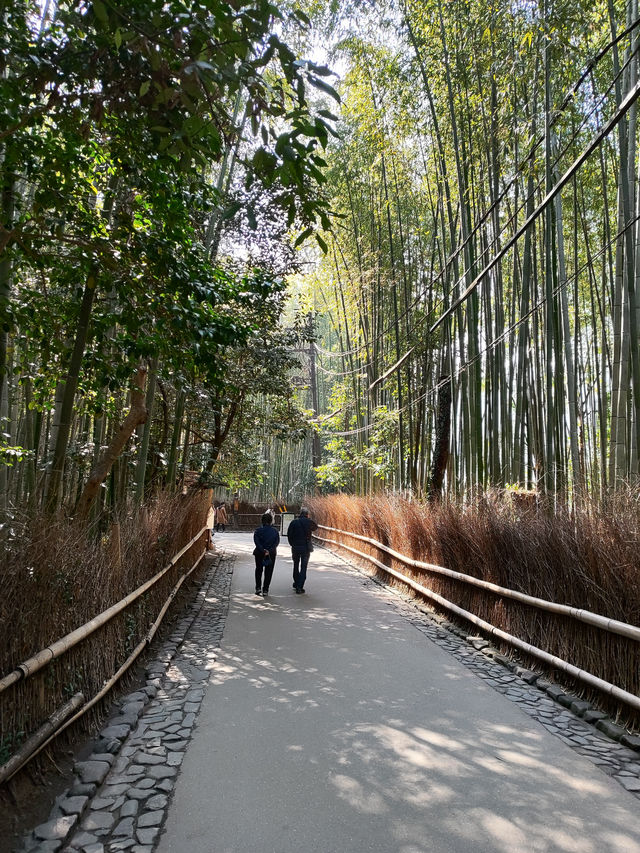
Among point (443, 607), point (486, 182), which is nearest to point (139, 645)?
point (443, 607)

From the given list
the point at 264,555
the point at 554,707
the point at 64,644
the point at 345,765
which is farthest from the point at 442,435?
the point at 64,644

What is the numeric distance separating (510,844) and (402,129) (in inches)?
326

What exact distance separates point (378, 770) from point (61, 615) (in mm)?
1650

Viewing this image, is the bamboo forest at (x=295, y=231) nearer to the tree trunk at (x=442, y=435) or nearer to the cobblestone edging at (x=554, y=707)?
the tree trunk at (x=442, y=435)

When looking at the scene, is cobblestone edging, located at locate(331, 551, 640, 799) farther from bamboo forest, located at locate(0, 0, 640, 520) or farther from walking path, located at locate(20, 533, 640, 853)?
bamboo forest, located at locate(0, 0, 640, 520)

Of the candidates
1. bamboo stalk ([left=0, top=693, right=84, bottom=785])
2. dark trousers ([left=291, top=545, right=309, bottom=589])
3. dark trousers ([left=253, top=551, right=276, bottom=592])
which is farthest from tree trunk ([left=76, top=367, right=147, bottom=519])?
dark trousers ([left=291, top=545, right=309, bottom=589])

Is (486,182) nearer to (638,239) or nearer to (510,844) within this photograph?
(638,239)

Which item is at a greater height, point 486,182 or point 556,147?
point 486,182

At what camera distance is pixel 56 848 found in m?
1.99

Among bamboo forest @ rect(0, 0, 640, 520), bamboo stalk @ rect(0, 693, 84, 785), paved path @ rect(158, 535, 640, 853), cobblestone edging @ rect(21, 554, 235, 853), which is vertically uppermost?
bamboo forest @ rect(0, 0, 640, 520)

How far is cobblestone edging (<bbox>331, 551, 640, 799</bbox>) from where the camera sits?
280cm

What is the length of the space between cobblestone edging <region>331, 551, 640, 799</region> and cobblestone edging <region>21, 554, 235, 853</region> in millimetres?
1953

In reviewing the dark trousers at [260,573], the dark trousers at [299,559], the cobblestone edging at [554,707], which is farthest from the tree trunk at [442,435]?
the cobblestone edging at [554,707]

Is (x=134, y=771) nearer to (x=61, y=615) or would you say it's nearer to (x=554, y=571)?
(x=61, y=615)
